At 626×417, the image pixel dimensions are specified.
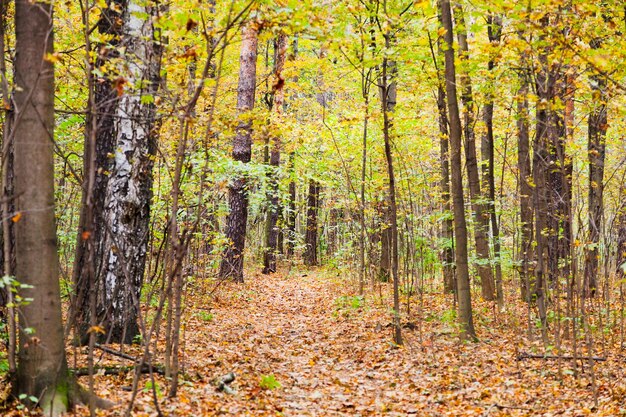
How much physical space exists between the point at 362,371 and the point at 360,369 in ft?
0.39

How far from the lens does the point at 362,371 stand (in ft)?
24.1

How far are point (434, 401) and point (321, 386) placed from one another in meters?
1.39

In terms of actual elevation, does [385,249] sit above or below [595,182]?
below

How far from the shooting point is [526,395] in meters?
6.02

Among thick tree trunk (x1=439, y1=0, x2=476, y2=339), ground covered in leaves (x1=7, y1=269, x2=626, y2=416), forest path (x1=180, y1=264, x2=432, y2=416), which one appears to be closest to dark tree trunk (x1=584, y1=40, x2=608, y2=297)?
ground covered in leaves (x1=7, y1=269, x2=626, y2=416)

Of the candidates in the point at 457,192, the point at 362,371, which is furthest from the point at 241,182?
the point at 362,371

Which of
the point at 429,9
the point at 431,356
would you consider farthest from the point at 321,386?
the point at 429,9

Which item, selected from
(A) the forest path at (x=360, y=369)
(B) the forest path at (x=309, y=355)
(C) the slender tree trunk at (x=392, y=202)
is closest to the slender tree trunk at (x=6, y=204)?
(A) the forest path at (x=360, y=369)

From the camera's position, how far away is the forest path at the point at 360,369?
220 inches

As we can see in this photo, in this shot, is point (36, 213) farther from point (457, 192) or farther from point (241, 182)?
point (241, 182)

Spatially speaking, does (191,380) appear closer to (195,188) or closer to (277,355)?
(277,355)

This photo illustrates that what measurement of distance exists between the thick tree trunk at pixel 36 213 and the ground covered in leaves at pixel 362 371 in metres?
0.49

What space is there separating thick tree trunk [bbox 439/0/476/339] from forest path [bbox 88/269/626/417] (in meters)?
0.51

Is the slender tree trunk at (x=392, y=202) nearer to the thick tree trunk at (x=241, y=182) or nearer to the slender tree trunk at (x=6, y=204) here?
the slender tree trunk at (x=6, y=204)
